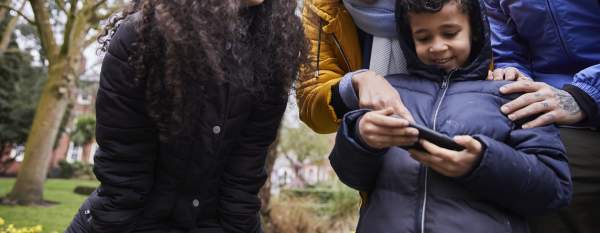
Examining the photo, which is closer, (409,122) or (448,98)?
(409,122)

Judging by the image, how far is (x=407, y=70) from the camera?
213 centimetres

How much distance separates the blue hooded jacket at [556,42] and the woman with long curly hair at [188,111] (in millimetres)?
929

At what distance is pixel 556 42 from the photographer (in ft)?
7.19

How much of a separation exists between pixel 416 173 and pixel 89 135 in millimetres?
36069

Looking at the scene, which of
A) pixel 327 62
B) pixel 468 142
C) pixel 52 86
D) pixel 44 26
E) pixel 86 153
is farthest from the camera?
pixel 86 153

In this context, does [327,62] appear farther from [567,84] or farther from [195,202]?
[567,84]

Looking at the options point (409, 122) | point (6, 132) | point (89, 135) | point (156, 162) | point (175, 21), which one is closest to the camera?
point (409, 122)

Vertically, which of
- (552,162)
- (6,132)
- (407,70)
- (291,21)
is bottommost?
(6,132)

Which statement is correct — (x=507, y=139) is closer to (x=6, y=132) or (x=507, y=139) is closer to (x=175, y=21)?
→ (x=175, y=21)

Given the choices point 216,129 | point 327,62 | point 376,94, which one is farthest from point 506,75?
point 216,129

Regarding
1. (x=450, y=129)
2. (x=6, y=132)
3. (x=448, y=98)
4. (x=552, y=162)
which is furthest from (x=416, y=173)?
(x=6, y=132)

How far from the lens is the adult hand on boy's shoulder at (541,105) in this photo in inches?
70.9

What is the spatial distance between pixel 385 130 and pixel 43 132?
513 inches

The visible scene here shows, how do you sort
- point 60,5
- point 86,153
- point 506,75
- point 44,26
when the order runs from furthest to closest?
point 86,153, point 44,26, point 60,5, point 506,75
